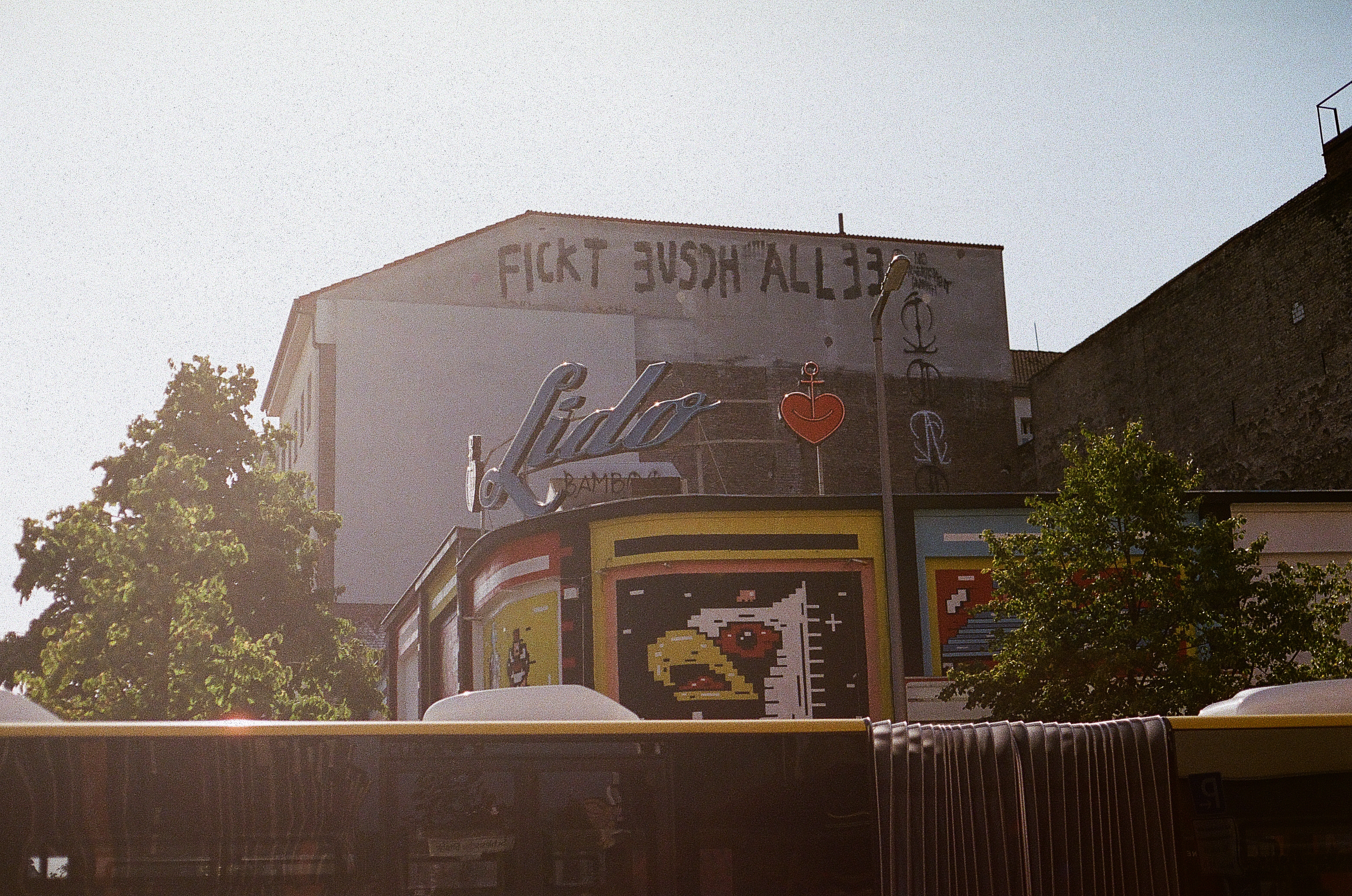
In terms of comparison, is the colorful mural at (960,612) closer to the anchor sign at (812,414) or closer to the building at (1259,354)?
the anchor sign at (812,414)

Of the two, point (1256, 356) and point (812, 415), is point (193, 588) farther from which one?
point (1256, 356)

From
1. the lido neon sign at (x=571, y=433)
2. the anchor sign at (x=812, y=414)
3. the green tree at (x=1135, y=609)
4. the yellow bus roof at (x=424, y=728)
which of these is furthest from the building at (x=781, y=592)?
the yellow bus roof at (x=424, y=728)

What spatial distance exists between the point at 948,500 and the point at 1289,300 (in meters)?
12.5

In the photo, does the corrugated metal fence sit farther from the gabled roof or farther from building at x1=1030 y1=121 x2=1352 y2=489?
the gabled roof

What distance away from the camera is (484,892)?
311 inches

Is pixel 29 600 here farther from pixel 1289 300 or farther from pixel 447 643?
pixel 1289 300

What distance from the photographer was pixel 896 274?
18234mm

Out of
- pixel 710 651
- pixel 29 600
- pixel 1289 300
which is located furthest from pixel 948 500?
pixel 29 600

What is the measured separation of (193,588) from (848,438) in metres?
23.1

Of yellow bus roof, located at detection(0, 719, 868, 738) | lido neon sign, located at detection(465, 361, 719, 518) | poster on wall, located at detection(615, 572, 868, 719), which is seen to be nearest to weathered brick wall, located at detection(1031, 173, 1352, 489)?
poster on wall, located at detection(615, 572, 868, 719)

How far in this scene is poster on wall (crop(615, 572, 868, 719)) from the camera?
22.3 metres

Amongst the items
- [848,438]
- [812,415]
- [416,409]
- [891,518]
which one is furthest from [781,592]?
[848,438]

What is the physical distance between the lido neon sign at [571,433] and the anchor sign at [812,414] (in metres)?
2.74

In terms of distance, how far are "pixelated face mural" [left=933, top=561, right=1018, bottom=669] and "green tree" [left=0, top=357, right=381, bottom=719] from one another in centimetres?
1201
